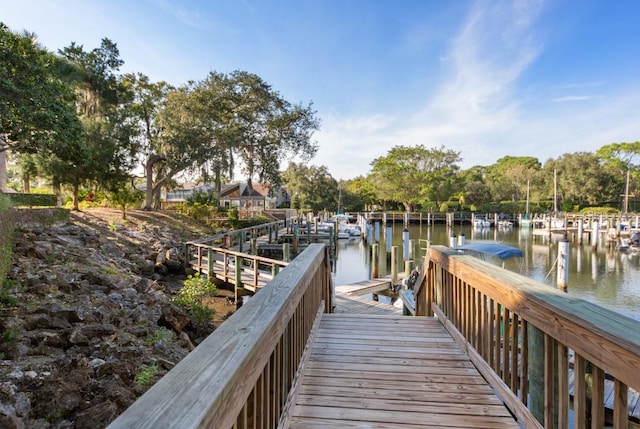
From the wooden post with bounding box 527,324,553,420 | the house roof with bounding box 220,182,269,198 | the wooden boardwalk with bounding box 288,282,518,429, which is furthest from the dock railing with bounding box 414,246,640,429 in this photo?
the house roof with bounding box 220,182,269,198

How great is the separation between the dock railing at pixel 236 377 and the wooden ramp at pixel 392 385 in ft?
0.89

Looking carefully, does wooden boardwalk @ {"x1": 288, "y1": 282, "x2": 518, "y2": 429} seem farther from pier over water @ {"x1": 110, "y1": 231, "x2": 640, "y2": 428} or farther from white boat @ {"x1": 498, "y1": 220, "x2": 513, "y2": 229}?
white boat @ {"x1": 498, "y1": 220, "x2": 513, "y2": 229}

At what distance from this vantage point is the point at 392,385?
2.37m

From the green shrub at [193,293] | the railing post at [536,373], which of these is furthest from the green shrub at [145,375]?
the railing post at [536,373]

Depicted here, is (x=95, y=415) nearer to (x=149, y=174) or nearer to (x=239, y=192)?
(x=149, y=174)

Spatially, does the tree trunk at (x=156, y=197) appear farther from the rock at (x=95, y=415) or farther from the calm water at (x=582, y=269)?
the rock at (x=95, y=415)

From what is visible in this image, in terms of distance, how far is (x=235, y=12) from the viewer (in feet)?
38.1

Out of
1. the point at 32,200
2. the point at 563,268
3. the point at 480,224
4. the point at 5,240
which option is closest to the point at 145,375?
the point at 5,240

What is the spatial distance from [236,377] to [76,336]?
14.9ft

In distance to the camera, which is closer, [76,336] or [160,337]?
[76,336]

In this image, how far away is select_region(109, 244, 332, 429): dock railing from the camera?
73 cm

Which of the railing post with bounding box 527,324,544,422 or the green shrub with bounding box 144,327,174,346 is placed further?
the green shrub with bounding box 144,327,174,346

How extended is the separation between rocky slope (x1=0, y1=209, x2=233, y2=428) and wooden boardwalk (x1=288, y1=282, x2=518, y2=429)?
2091 millimetres

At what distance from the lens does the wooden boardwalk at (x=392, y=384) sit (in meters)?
1.99
